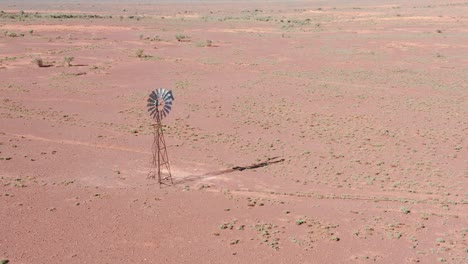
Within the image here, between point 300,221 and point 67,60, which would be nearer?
point 300,221

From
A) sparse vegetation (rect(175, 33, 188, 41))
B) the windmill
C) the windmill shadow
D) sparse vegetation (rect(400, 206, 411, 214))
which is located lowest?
sparse vegetation (rect(400, 206, 411, 214))

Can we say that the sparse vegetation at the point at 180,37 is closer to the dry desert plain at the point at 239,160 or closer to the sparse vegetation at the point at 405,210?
the dry desert plain at the point at 239,160

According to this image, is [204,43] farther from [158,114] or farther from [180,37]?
[158,114]

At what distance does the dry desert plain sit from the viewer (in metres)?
13.2

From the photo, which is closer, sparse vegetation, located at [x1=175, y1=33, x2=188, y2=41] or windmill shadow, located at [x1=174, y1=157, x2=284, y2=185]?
windmill shadow, located at [x1=174, y1=157, x2=284, y2=185]

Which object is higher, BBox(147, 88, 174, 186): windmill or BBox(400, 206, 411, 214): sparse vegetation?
BBox(147, 88, 174, 186): windmill

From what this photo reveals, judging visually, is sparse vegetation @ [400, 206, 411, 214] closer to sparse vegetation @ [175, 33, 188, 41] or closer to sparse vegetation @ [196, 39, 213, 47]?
sparse vegetation @ [196, 39, 213, 47]

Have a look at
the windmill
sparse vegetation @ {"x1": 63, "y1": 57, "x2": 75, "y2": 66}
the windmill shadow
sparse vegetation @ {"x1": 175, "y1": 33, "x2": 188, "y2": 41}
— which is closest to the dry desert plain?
the windmill shadow

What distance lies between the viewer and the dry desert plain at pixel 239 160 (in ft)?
43.4

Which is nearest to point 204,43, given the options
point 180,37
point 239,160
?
point 180,37

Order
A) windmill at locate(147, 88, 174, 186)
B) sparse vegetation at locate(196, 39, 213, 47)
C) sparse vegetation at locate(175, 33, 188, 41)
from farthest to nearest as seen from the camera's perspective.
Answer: sparse vegetation at locate(175, 33, 188, 41) < sparse vegetation at locate(196, 39, 213, 47) < windmill at locate(147, 88, 174, 186)

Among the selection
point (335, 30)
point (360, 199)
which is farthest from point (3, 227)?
point (335, 30)

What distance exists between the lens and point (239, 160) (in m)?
19.9

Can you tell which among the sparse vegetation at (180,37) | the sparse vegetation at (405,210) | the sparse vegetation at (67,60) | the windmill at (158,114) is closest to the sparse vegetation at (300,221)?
the sparse vegetation at (405,210)
